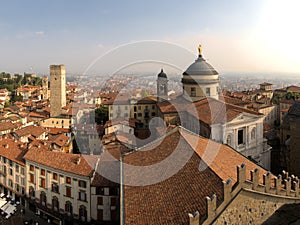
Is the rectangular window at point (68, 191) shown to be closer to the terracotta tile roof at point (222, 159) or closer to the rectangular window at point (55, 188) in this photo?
the rectangular window at point (55, 188)

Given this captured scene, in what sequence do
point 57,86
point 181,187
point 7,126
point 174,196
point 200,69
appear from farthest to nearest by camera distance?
point 57,86
point 7,126
point 200,69
point 181,187
point 174,196

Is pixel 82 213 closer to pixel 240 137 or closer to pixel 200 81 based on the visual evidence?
pixel 240 137

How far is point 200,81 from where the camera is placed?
108 feet

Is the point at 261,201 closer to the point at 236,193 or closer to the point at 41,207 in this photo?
the point at 236,193

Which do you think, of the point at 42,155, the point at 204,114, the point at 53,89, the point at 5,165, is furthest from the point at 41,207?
the point at 53,89

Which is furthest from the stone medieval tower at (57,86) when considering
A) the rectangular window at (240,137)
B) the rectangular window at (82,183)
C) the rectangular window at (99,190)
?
the rectangular window at (240,137)

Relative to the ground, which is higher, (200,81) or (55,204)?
(200,81)

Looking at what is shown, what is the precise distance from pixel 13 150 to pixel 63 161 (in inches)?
360

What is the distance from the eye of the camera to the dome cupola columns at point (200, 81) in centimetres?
3312

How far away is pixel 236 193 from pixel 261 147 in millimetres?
18492

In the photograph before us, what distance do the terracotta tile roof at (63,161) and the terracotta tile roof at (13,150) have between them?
2.12m

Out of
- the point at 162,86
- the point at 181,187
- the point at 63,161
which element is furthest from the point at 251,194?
the point at 162,86

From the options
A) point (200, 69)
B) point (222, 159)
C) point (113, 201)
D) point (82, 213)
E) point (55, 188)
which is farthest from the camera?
point (200, 69)

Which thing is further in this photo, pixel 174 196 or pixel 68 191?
→ pixel 68 191
